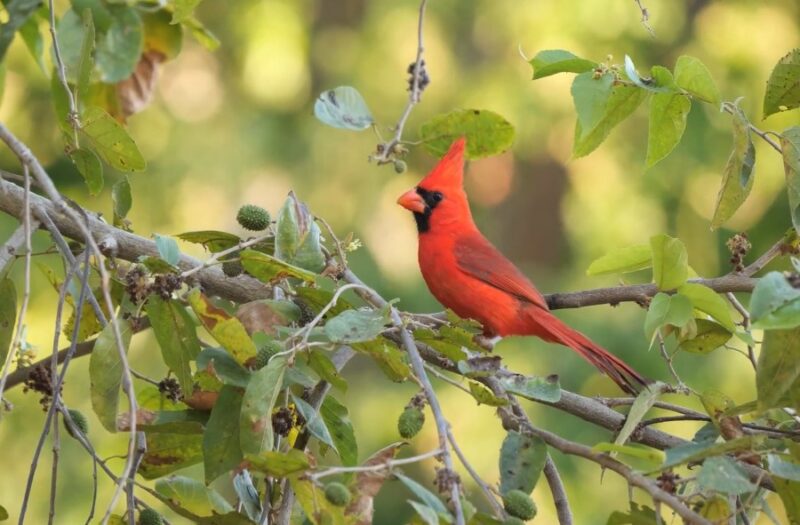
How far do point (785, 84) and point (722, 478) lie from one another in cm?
61

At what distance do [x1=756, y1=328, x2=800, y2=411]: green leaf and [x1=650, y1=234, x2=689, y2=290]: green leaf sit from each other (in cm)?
22

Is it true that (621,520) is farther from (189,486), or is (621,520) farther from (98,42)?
(98,42)

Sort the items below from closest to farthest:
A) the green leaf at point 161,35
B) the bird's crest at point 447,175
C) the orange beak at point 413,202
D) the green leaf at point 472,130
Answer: the green leaf at point 472,130 → the green leaf at point 161,35 → the bird's crest at point 447,175 → the orange beak at point 413,202

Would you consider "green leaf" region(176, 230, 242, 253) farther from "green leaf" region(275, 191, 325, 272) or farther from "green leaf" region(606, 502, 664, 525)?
"green leaf" region(606, 502, 664, 525)

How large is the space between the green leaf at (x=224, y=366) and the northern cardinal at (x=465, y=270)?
1060mm

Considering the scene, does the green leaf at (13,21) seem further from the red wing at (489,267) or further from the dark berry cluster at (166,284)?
the red wing at (489,267)

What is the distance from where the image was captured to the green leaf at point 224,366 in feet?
4.33

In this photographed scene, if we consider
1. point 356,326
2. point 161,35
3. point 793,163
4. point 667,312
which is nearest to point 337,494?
point 356,326

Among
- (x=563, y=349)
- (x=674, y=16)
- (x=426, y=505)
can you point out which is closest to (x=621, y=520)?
(x=426, y=505)

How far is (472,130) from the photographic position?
176cm

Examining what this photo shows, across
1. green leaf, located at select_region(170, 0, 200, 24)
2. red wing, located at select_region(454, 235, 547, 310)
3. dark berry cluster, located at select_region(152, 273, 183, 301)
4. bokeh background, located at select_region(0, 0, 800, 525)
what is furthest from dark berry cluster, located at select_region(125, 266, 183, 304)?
bokeh background, located at select_region(0, 0, 800, 525)

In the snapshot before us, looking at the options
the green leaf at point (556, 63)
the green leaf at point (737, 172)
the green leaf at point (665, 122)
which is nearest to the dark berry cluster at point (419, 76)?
the green leaf at point (556, 63)

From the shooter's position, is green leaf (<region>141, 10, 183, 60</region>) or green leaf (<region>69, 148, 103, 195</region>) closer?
green leaf (<region>69, 148, 103, 195</region>)

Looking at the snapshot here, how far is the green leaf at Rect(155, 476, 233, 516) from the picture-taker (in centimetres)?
158
